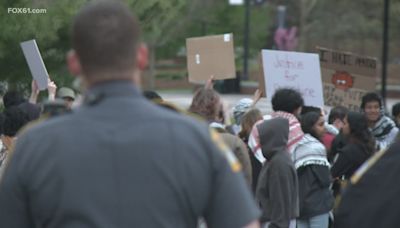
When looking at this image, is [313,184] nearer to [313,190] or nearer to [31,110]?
[313,190]

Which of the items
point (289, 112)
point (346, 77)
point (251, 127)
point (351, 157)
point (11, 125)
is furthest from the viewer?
point (346, 77)

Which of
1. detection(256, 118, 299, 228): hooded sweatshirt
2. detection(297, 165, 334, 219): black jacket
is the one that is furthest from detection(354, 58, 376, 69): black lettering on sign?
detection(256, 118, 299, 228): hooded sweatshirt

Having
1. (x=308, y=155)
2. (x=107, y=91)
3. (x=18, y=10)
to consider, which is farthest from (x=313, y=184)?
(x=107, y=91)

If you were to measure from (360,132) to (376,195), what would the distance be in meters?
5.18

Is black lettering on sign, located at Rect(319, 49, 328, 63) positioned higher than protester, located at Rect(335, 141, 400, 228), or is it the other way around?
protester, located at Rect(335, 141, 400, 228)

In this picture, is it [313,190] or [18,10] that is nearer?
[313,190]

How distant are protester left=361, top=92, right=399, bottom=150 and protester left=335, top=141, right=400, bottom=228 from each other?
6.54 metres

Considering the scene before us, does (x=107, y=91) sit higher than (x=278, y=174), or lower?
higher

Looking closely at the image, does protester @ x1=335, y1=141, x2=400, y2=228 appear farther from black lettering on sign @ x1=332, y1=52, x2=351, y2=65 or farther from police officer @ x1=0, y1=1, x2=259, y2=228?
black lettering on sign @ x1=332, y1=52, x2=351, y2=65

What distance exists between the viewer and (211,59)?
33.7ft

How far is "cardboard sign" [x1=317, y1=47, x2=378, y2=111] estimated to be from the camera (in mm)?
11898

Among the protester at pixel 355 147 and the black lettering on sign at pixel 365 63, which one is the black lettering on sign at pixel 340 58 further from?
the protester at pixel 355 147

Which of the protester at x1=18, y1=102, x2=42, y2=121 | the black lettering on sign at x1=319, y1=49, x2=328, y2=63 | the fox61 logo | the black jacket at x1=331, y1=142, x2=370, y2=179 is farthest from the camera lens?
the black lettering on sign at x1=319, y1=49, x2=328, y2=63

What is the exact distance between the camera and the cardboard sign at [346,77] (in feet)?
39.0
